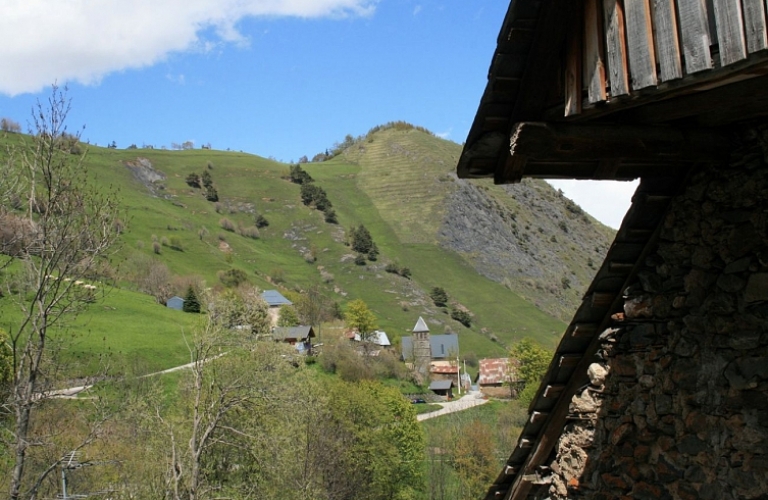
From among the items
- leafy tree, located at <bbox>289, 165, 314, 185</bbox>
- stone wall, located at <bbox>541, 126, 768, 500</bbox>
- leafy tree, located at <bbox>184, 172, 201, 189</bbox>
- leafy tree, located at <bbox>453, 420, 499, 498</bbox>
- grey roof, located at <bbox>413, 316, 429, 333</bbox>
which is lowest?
leafy tree, located at <bbox>453, 420, 499, 498</bbox>

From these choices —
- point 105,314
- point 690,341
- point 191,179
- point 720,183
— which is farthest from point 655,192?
point 191,179

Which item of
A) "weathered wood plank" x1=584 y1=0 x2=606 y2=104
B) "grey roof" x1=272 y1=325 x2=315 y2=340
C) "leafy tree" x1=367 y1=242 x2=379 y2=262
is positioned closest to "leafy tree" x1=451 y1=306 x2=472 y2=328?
"leafy tree" x1=367 y1=242 x2=379 y2=262

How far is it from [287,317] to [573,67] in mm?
73773

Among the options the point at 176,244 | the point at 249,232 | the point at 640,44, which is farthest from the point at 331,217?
the point at 640,44

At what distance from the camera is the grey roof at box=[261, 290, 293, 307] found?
79.6 metres

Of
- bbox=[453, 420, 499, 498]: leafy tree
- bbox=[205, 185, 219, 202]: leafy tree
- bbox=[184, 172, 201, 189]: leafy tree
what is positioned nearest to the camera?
bbox=[453, 420, 499, 498]: leafy tree

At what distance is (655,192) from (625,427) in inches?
57.3

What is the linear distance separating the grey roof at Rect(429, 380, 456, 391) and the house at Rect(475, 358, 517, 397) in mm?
3705

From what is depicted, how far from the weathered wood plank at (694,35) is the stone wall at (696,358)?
111 cm

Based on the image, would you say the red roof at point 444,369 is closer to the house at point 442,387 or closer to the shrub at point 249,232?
the house at point 442,387

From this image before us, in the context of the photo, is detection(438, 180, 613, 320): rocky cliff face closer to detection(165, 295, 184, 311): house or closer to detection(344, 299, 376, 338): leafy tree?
detection(344, 299, 376, 338): leafy tree

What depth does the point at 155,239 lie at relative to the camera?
82.9 meters

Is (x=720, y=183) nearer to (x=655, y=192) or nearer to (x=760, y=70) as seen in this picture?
(x=655, y=192)

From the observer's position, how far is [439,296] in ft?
324
